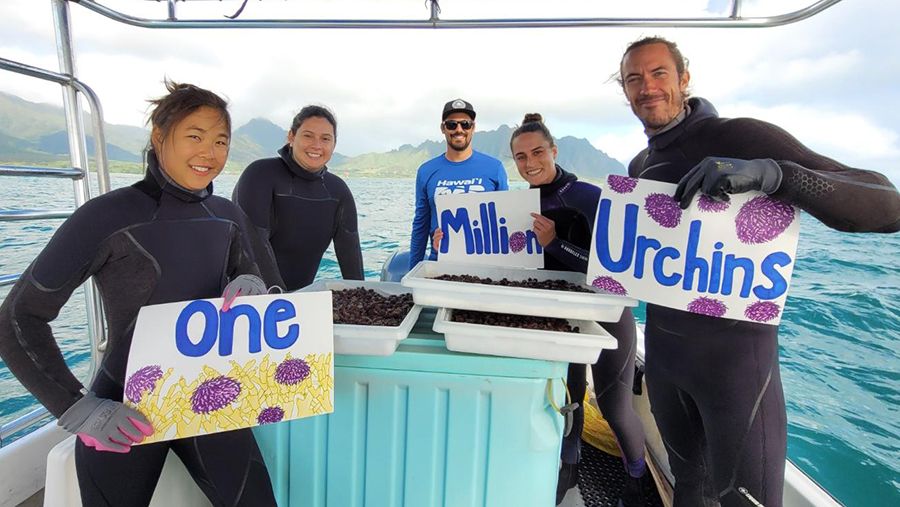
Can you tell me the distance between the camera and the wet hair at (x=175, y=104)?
1.09 metres

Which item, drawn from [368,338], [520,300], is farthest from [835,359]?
[368,338]

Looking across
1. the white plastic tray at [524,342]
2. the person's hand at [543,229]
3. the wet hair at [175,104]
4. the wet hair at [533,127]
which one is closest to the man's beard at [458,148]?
the wet hair at [533,127]

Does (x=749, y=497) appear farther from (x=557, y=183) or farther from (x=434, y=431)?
(x=557, y=183)

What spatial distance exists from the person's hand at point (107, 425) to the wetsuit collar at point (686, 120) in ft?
4.93

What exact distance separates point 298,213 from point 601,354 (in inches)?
59.4

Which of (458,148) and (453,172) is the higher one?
(458,148)

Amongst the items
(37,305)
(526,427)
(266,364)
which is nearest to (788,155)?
(526,427)

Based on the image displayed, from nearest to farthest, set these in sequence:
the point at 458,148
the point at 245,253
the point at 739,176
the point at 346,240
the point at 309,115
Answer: the point at 739,176 < the point at 245,253 < the point at 309,115 < the point at 346,240 < the point at 458,148

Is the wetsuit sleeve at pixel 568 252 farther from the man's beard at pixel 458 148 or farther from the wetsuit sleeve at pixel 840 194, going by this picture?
the man's beard at pixel 458 148

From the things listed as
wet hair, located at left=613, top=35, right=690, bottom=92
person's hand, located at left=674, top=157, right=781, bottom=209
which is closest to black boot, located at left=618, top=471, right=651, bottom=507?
person's hand, located at left=674, top=157, right=781, bottom=209

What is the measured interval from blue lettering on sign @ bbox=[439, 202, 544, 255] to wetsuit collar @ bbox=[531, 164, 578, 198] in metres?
0.37

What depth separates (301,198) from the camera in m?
2.19

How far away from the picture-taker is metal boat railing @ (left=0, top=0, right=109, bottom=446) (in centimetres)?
163

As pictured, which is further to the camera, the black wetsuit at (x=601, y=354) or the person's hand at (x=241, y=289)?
the black wetsuit at (x=601, y=354)
